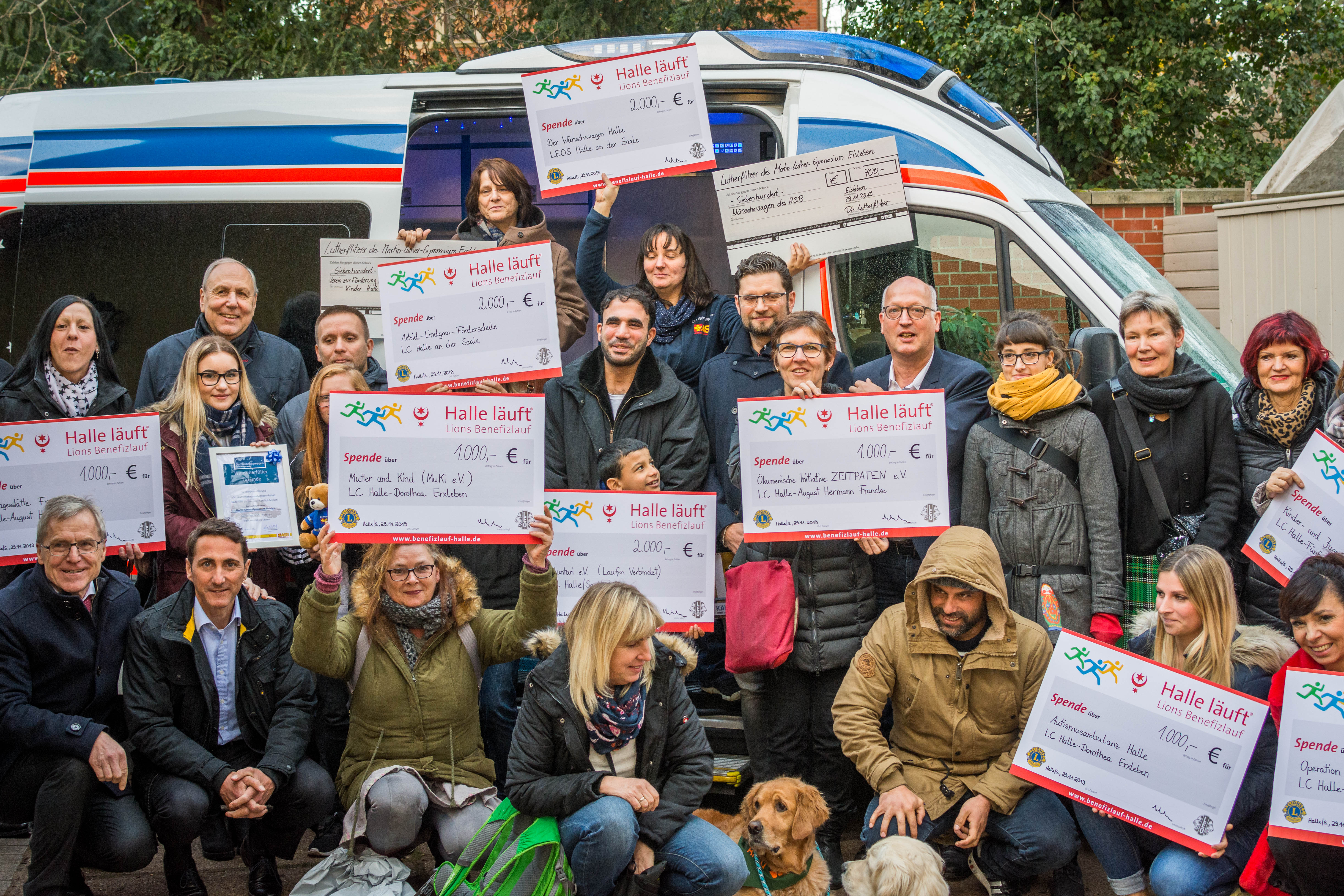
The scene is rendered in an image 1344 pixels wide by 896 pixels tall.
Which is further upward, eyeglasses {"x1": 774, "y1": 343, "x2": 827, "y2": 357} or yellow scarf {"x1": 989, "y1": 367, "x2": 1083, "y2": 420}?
eyeglasses {"x1": 774, "y1": 343, "x2": 827, "y2": 357}

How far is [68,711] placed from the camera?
15.8ft

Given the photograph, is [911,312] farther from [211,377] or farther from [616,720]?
[211,377]

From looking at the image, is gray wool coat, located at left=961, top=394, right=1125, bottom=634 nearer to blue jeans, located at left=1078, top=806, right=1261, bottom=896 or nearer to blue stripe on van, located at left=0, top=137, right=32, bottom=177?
blue jeans, located at left=1078, top=806, right=1261, bottom=896

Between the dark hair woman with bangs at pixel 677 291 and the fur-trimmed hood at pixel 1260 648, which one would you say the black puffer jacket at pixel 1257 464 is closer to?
the fur-trimmed hood at pixel 1260 648

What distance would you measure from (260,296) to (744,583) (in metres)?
3.57

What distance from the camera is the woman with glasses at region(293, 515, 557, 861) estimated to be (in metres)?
4.60

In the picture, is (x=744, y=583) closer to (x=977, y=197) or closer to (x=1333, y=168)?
(x=977, y=197)

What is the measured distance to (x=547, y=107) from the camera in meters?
6.20

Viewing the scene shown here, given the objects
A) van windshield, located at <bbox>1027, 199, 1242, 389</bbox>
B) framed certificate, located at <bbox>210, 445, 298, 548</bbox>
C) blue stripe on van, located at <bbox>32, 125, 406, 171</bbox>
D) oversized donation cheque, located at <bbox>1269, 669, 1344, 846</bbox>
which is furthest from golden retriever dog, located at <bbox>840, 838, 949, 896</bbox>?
blue stripe on van, located at <bbox>32, 125, 406, 171</bbox>

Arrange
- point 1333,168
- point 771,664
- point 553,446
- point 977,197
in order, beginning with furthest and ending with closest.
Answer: point 1333,168 < point 977,197 < point 553,446 < point 771,664

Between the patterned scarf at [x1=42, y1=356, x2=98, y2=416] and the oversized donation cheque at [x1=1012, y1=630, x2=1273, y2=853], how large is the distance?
14.0 feet

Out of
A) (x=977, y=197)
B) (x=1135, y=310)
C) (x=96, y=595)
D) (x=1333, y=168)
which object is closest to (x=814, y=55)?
(x=977, y=197)

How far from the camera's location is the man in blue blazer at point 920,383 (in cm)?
520

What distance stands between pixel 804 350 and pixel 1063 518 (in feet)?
4.02
